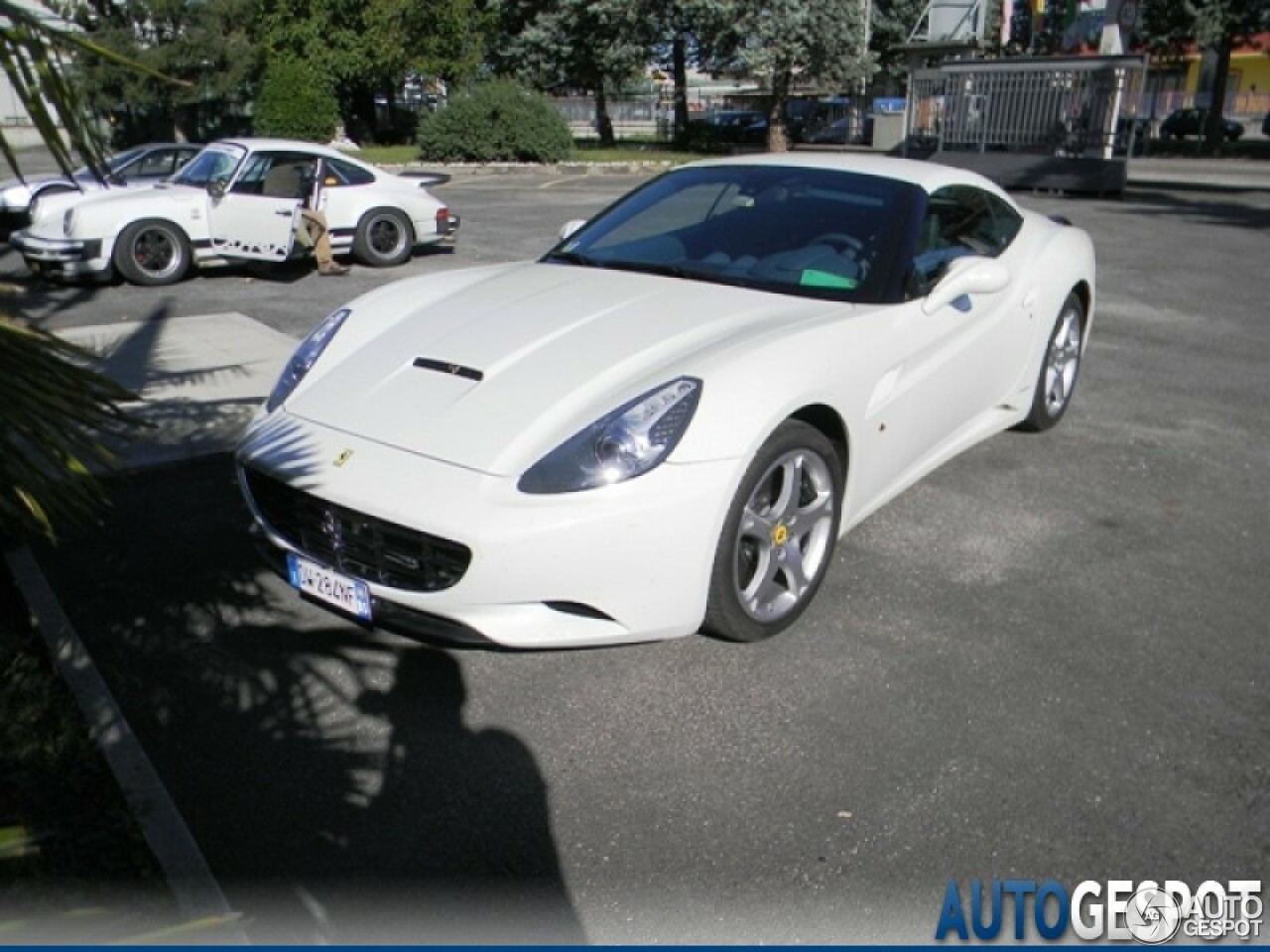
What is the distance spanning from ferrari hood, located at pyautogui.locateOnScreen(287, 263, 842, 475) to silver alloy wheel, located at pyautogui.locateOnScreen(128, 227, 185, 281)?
7010mm

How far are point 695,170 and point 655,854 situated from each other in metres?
3.43

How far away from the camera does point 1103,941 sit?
2496 millimetres

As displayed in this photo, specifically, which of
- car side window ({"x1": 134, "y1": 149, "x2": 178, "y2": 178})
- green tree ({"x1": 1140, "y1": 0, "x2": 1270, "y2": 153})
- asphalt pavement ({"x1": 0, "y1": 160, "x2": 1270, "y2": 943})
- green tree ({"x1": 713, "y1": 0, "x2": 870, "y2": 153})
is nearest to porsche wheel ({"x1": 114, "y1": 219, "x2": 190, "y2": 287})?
car side window ({"x1": 134, "y1": 149, "x2": 178, "y2": 178})

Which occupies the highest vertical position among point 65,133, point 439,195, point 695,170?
point 65,133

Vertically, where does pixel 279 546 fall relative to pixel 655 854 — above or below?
above

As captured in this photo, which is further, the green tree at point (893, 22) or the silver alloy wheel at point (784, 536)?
the green tree at point (893, 22)

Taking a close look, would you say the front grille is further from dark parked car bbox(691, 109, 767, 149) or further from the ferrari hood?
dark parked car bbox(691, 109, 767, 149)

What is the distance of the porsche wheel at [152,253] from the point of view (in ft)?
33.6

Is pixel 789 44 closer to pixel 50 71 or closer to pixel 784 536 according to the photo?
pixel 784 536

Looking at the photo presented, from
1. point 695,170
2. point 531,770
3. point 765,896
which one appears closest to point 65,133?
point 531,770

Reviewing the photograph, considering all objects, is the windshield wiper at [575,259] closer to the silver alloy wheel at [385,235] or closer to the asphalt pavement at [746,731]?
the asphalt pavement at [746,731]

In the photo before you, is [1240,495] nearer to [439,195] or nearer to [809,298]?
[809,298]

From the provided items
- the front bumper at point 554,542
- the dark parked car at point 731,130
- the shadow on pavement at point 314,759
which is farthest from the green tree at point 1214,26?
the shadow on pavement at point 314,759

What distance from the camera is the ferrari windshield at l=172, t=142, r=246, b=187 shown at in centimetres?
1067
